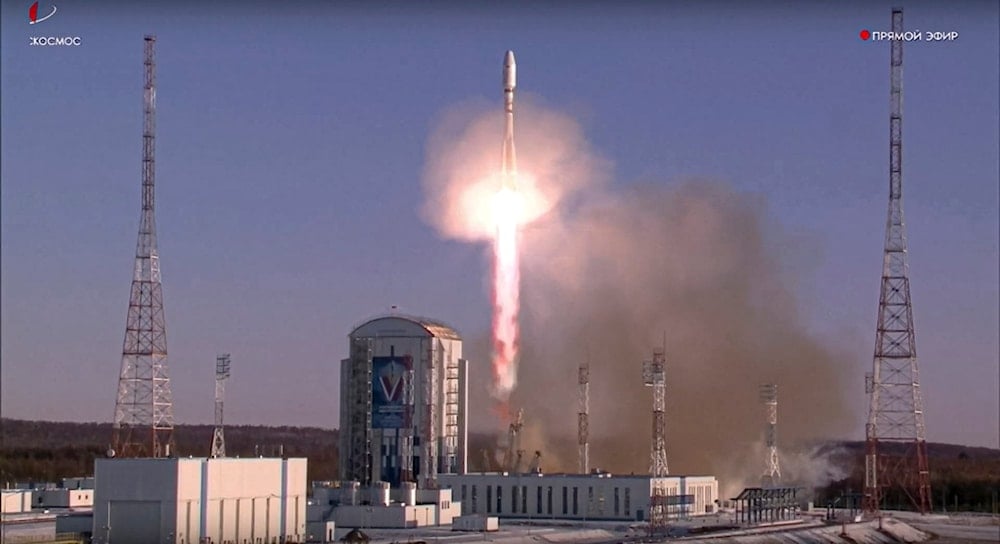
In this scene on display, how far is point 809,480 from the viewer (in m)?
139

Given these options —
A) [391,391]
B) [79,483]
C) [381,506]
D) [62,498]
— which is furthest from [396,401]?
[62,498]

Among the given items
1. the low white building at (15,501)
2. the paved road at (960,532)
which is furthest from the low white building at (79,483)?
the paved road at (960,532)

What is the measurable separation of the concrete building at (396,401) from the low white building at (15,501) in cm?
2238

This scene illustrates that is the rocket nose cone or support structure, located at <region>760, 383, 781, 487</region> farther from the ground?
the rocket nose cone

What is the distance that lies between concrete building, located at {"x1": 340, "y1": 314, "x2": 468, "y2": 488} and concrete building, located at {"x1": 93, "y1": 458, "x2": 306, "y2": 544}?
3521cm

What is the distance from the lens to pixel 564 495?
108625 millimetres

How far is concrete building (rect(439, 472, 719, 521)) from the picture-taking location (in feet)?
351

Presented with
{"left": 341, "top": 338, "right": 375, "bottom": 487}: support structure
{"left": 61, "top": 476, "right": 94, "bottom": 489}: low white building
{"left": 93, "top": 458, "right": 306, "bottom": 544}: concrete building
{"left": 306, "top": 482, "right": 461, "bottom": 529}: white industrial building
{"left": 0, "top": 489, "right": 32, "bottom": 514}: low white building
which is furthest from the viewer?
{"left": 341, "top": 338, "right": 375, "bottom": 487}: support structure

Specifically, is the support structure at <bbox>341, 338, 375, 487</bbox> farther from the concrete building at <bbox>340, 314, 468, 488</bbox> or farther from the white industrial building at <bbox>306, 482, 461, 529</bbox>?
the white industrial building at <bbox>306, 482, 461, 529</bbox>

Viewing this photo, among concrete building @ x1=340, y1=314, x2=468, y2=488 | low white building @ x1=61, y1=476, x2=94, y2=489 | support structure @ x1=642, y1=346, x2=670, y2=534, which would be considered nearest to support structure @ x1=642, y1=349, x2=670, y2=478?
support structure @ x1=642, y1=346, x2=670, y2=534

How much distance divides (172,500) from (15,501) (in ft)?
88.0

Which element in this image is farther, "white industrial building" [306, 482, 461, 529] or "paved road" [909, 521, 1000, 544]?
"paved road" [909, 521, 1000, 544]

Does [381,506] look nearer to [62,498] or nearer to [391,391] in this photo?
[391,391]

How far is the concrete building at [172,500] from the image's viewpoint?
246 feet
